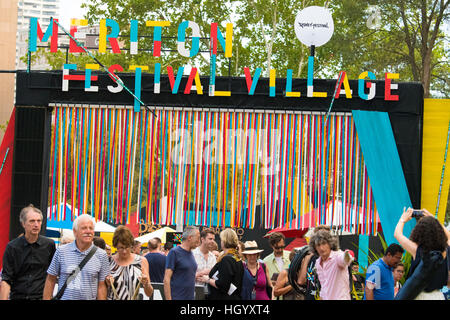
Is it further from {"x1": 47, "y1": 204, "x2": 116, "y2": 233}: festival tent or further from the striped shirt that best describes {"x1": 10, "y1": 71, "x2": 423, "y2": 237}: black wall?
the striped shirt

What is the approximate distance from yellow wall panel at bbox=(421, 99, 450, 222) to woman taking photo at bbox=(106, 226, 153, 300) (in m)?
5.72

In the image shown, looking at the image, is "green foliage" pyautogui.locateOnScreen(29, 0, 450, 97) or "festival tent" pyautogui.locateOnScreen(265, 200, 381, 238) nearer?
"festival tent" pyautogui.locateOnScreen(265, 200, 381, 238)

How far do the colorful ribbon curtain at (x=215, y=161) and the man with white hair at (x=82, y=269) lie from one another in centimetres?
489

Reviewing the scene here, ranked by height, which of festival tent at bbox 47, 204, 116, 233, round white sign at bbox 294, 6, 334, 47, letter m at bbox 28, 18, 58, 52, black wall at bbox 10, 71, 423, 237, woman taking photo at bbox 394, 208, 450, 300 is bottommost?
festival tent at bbox 47, 204, 116, 233

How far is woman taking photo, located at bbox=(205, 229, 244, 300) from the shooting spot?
7754mm

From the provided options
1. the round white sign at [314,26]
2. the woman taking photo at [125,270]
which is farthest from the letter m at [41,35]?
the woman taking photo at [125,270]

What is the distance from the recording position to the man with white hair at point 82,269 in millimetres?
6574

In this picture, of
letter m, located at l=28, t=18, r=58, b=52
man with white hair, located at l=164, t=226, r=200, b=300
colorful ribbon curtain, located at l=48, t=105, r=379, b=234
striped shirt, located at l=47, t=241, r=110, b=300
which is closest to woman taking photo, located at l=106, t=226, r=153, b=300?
striped shirt, located at l=47, t=241, r=110, b=300

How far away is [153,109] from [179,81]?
0.59 m

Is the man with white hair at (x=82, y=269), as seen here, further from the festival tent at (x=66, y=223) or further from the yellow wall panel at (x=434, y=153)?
the yellow wall panel at (x=434, y=153)

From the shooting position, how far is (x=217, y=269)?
7828mm

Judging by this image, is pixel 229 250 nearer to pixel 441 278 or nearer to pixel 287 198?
pixel 441 278

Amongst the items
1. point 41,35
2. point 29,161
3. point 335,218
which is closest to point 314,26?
point 335,218
